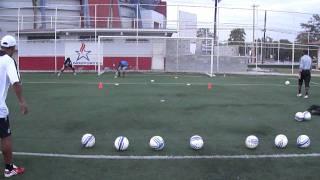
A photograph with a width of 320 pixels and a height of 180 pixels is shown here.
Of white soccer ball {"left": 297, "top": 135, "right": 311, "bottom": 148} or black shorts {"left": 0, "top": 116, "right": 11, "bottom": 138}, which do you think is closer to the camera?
black shorts {"left": 0, "top": 116, "right": 11, "bottom": 138}

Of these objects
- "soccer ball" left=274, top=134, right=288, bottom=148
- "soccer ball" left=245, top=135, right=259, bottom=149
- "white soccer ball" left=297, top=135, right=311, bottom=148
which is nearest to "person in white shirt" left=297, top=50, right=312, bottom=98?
"white soccer ball" left=297, top=135, right=311, bottom=148

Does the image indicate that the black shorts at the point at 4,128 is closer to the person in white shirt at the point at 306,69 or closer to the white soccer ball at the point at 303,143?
the white soccer ball at the point at 303,143

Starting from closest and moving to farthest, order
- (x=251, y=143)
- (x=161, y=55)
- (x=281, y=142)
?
Answer: (x=251, y=143)
(x=281, y=142)
(x=161, y=55)

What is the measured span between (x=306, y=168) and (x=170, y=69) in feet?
118

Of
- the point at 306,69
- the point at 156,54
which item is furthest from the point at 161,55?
the point at 306,69

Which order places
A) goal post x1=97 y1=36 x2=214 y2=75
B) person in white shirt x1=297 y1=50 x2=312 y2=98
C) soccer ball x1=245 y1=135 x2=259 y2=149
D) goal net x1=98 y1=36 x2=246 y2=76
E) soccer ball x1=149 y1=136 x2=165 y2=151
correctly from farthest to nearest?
goal post x1=97 y1=36 x2=214 y2=75, goal net x1=98 y1=36 x2=246 y2=76, person in white shirt x1=297 y1=50 x2=312 y2=98, soccer ball x1=245 y1=135 x2=259 y2=149, soccer ball x1=149 y1=136 x2=165 y2=151

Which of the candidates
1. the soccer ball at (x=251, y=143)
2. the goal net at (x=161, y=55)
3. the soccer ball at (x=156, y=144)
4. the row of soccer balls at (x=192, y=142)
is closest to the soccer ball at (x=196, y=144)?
the row of soccer balls at (x=192, y=142)

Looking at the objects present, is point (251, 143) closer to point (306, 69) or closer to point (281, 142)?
point (281, 142)

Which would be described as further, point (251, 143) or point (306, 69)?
point (306, 69)

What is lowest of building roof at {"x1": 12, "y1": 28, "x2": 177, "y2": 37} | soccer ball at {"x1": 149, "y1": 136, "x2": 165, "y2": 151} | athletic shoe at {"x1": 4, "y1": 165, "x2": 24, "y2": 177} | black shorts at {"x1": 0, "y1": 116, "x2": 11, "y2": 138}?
athletic shoe at {"x1": 4, "y1": 165, "x2": 24, "y2": 177}

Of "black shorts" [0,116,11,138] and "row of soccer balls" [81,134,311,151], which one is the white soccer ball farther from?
"black shorts" [0,116,11,138]

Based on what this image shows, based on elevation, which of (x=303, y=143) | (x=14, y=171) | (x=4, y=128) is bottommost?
(x=14, y=171)

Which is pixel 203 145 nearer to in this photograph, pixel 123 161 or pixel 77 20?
pixel 123 161

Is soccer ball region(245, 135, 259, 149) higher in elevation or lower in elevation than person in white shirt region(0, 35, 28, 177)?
lower
